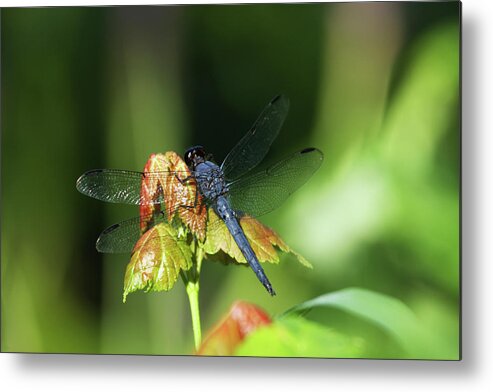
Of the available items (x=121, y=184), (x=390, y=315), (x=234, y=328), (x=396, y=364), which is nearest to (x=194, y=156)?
(x=121, y=184)

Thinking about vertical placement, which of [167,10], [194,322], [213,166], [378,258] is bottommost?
[194,322]

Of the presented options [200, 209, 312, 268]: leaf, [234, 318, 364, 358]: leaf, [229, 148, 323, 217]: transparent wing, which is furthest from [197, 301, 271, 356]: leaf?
[229, 148, 323, 217]: transparent wing

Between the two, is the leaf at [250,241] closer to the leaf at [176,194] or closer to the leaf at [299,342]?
the leaf at [176,194]

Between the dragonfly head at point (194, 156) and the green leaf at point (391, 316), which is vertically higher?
the dragonfly head at point (194, 156)

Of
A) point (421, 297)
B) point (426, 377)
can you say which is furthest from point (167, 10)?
point (426, 377)

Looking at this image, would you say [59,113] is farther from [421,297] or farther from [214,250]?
[421,297]

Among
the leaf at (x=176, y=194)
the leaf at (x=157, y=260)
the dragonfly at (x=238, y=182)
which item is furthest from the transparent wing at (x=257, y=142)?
the leaf at (x=157, y=260)
